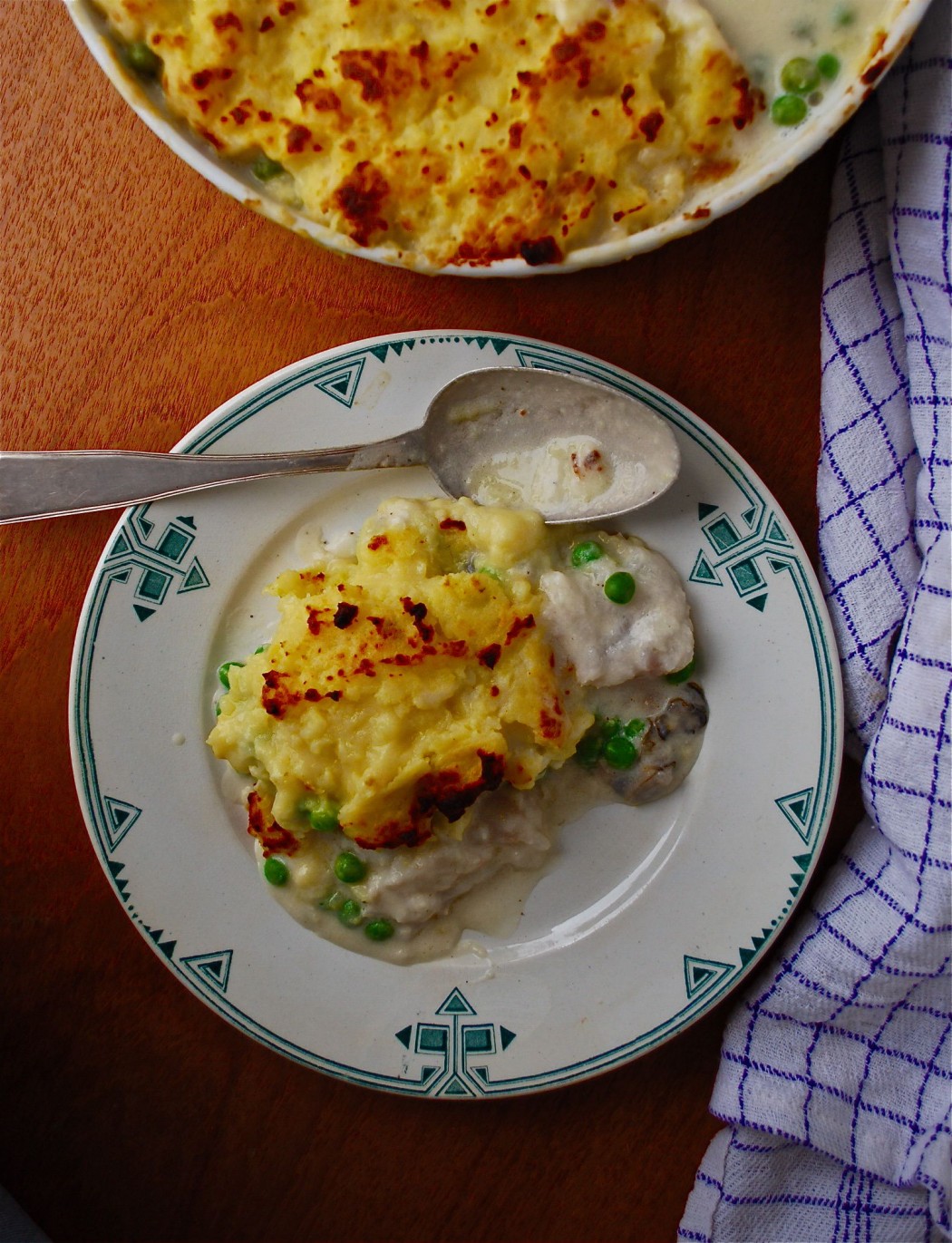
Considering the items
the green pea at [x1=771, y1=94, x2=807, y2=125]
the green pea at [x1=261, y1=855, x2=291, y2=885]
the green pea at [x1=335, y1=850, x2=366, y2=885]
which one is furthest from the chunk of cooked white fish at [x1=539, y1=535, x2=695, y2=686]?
the green pea at [x1=771, y1=94, x2=807, y2=125]

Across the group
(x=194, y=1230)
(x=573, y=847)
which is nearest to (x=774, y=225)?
(x=573, y=847)

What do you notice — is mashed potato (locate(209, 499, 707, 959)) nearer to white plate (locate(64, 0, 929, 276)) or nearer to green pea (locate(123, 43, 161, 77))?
white plate (locate(64, 0, 929, 276))

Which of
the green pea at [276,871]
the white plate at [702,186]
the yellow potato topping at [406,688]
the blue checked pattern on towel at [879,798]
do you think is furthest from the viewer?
the green pea at [276,871]

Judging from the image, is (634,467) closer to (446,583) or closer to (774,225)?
(446,583)

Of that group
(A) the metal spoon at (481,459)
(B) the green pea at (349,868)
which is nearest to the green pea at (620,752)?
(A) the metal spoon at (481,459)

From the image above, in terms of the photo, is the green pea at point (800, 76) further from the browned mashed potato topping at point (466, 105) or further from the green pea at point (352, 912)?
the green pea at point (352, 912)

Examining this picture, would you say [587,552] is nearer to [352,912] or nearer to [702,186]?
[702,186]

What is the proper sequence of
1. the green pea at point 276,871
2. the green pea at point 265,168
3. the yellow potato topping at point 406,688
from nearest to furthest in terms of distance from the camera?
the green pea at point 265,168
the yellow potato topping at point 406,688
the green pea at point 276,871

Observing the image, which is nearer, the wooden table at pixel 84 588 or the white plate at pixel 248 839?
the white plate at pixel 248 839

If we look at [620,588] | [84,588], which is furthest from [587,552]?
[84,588]
